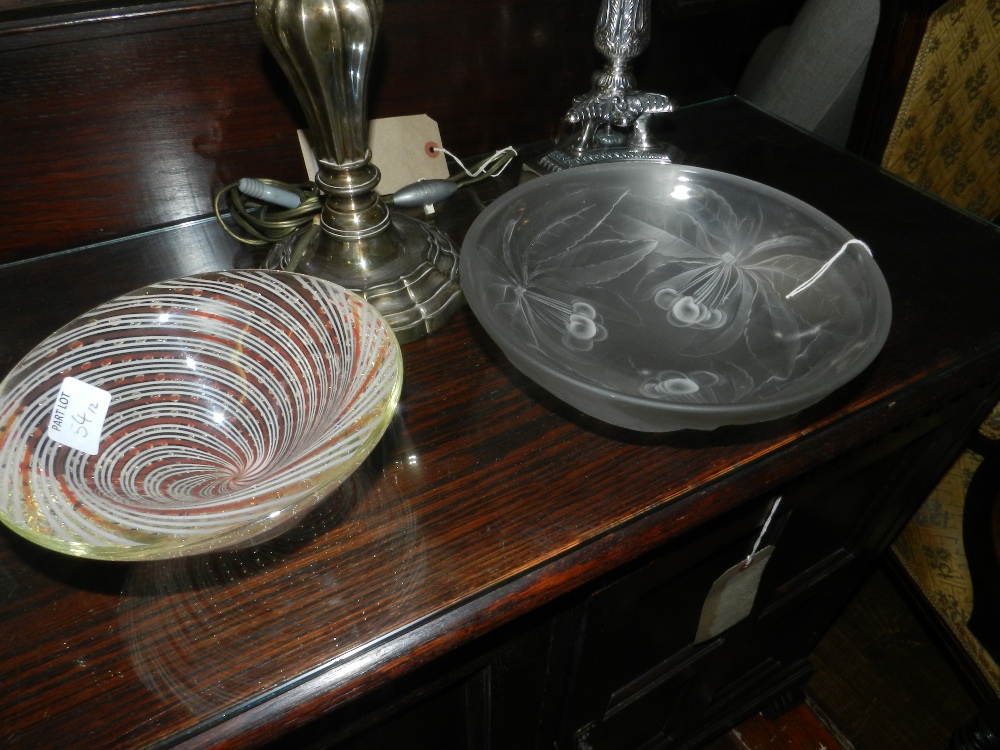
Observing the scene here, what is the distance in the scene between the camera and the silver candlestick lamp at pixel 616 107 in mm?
619

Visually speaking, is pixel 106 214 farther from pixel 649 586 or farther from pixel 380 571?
pixel 649 586

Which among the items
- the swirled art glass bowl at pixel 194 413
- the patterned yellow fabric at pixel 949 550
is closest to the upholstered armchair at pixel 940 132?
the patterned yellow fabric at pixel 949 550

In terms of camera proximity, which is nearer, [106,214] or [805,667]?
[106,214]

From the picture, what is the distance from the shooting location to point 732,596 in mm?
618

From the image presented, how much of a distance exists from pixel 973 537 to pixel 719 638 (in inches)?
10.7

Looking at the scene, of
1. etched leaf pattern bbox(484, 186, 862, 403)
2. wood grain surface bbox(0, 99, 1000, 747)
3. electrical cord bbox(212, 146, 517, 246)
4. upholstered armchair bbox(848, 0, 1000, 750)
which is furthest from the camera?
upholstered armchair bbox(848, 0, 1000, 750)

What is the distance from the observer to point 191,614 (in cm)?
35

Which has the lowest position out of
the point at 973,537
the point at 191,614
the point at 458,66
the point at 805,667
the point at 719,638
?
the point at 805,667

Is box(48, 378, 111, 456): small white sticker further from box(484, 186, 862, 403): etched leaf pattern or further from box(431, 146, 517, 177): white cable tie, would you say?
box(431, 146, 517, 177): white cable tie

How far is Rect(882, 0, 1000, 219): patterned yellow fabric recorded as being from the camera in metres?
0.73

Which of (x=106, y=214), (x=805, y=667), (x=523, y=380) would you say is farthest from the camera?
(x=805, y=667)

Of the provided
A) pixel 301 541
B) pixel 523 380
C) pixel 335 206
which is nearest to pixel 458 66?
pixel 335 206

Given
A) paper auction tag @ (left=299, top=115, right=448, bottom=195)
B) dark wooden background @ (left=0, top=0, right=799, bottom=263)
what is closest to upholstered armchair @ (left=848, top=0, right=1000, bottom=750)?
dark wooden background @ (left=0, top=0, right=799, bottom=263)

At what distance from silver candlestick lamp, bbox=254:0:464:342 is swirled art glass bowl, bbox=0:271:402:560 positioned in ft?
0.23
